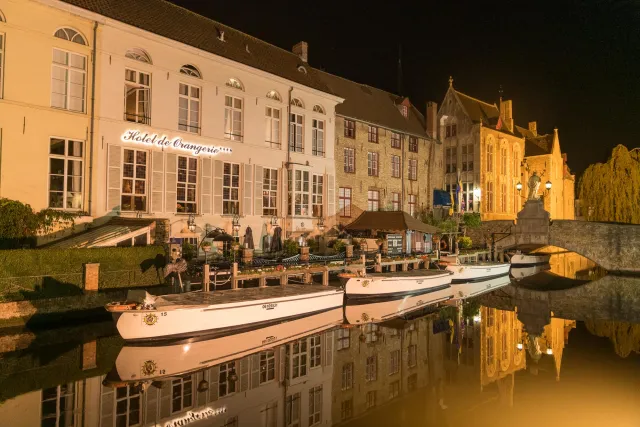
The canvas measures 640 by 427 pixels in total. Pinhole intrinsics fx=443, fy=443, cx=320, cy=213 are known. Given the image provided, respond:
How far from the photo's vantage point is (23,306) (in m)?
11.3

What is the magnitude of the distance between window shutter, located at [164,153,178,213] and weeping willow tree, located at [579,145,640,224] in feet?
95.0

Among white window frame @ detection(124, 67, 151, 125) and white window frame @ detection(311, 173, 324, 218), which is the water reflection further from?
white window frame @ detection(311, 173, 324, 218)

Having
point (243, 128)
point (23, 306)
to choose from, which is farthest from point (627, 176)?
point (23, 306)

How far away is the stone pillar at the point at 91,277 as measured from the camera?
1248 cm

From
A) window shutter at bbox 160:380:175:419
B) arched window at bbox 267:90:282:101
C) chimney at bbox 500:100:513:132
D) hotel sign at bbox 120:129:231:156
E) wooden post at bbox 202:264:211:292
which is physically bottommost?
window shutter at bbox 160:380:175:419

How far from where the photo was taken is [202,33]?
20.8 m

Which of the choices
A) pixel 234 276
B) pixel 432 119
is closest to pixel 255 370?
pixel 234 276

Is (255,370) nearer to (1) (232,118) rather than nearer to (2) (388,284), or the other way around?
(2) (388,284)

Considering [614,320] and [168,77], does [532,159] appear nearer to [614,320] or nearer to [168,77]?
[614,320]

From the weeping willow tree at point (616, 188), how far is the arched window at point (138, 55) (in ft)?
99.5

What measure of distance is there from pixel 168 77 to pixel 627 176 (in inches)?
1200

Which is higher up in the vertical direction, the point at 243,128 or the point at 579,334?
the point at 243,128

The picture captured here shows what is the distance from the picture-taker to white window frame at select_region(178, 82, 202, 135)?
18969 millimetres

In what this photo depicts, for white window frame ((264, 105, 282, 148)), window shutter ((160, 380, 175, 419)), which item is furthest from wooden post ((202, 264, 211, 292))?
white window frame ((264, 105, 282, 148))
